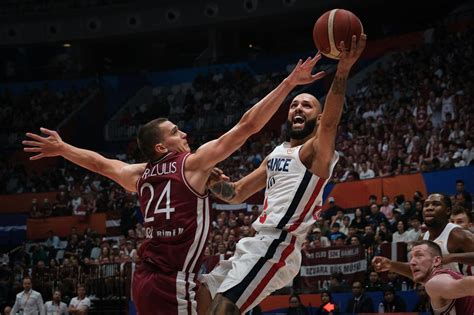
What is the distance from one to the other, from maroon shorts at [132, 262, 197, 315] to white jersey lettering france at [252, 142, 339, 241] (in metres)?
0.75

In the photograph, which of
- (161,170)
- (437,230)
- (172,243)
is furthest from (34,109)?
(172,243)

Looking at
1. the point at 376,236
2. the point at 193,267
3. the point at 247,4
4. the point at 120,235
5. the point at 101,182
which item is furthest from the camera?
the point at 247,4

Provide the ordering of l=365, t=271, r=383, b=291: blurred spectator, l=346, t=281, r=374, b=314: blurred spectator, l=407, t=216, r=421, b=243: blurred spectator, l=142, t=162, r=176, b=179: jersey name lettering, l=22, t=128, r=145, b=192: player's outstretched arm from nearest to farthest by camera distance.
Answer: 1. l=142, t=162, r=176, b=179: jersey name lettering
2. l=22, t=128, r=145, b=192: player's outstretched arm
3. l=346, t=281, r=374, b=314: blurred spectator
4. l=365, t=271, r=383, b=291: blurred spectator
5. l=407, t=216, r=421, b=243: blurred spectator

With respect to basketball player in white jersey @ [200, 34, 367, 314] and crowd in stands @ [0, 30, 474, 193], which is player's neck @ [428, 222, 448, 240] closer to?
basketball player in white jersey @ [200, 34, 367, 314]

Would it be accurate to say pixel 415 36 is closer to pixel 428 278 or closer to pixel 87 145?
pixel 87 145

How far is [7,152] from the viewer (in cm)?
3409

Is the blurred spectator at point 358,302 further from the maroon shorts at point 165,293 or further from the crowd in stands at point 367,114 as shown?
the maroon shorts at point 165,293

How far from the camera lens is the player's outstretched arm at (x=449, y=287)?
233 inches

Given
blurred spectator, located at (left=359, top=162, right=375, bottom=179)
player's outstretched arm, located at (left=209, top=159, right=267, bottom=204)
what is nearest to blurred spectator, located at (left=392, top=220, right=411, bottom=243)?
blurred spectator, located at (left=359, top=162, right=375, bottom=179)

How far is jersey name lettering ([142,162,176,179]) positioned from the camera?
624cm

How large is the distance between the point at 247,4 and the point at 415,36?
756 cm

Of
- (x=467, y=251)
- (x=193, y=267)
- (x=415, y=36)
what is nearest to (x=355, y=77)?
(x=415, y=36)

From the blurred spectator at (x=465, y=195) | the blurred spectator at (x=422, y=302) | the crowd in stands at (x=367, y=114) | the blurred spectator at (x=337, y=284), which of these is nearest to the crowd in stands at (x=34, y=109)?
the crowd in stands at (x=367, y=114)

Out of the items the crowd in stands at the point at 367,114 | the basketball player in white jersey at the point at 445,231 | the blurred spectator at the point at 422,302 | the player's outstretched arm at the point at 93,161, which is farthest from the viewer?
the crowd in stands at the point at 367,114
